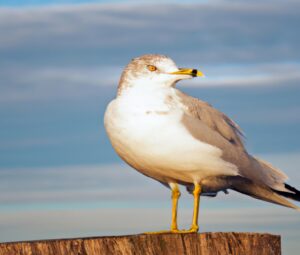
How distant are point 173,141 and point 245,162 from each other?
1149mm

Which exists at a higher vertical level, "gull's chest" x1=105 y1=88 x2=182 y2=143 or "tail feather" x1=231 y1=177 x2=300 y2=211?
"gull's chest" x1=105 y1=88 x2=182 y2=143

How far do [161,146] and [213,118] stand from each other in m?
0.89

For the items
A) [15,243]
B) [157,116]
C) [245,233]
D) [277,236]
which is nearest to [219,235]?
[245,233]

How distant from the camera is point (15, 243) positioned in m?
7.25

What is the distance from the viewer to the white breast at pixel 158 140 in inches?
327

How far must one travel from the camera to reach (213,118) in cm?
884

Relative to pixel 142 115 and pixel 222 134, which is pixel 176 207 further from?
pixel 142 115

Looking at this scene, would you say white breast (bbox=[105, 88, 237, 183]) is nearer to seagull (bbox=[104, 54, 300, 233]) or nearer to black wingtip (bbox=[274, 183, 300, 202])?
seagull (bbox=[104, 54, 300, 233])

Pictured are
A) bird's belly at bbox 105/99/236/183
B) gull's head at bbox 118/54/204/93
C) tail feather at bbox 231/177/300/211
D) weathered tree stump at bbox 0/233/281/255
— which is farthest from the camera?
tail feather at bbox 231/177/300/211

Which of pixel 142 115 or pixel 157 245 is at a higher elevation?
pixel 142 115

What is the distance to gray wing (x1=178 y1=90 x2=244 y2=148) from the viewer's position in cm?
865

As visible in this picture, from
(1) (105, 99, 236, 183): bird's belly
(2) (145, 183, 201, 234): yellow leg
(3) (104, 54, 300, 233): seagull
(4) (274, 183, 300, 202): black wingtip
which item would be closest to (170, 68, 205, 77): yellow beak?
(3) (104, 54, 300, 233): seagull

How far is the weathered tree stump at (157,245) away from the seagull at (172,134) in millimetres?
766

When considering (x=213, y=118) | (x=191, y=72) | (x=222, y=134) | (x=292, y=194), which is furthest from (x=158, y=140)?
(x=292, y=194)
